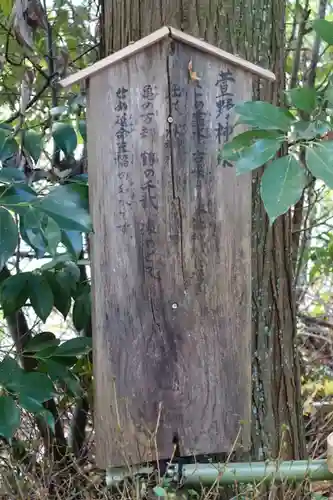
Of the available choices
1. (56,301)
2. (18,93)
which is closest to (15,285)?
(56,301)

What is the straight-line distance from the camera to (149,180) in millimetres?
1181

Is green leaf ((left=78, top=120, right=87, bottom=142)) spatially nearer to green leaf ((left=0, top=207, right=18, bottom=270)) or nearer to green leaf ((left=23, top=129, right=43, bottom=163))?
green leaf ((left=23, top=129, right=43, bottom=163))

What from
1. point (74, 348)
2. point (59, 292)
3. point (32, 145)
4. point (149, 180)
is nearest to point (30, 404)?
point (74, 348)

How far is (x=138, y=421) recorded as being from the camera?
1236mm

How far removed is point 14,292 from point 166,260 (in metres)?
0.46

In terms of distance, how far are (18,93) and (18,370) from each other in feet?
3.62

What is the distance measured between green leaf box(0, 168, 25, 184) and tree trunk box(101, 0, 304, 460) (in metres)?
0.40

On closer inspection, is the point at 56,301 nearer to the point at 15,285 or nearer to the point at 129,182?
the point at 15,285

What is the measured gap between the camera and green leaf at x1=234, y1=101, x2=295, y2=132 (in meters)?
0.88

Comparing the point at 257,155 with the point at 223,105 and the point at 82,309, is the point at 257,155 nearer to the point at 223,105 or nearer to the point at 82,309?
the point at 223,105

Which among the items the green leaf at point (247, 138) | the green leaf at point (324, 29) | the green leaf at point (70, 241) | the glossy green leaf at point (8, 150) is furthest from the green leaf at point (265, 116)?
the glossy green leaf at point (8, 150)

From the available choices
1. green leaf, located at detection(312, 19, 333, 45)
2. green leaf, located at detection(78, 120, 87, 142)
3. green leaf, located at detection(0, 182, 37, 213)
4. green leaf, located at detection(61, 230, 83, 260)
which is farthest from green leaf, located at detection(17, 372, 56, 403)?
green leaf, located at detection(312, 19, 333, 45)

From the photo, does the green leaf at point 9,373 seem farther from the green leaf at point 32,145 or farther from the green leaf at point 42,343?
the green leaf at point 32,145

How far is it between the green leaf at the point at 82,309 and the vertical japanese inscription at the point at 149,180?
431 millimetres
